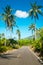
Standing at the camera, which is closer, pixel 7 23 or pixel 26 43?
pixel 7 23

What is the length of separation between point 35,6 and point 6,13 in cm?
947

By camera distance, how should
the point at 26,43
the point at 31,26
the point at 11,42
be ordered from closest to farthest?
the point at 11,42 → the point at 31,26 → the point at 26,43

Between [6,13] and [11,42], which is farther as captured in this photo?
[11,42]

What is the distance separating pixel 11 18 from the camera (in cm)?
6669

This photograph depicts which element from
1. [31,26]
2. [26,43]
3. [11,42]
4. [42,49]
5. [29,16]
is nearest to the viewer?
[42,49]

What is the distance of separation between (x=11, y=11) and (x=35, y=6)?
7.75m

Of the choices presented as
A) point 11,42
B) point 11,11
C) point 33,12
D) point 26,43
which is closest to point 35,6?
point 33,12

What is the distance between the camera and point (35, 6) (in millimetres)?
66188

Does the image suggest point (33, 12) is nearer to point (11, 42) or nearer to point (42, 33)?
point (11, 42)

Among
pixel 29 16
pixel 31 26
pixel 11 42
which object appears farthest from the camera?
pixel 31 26

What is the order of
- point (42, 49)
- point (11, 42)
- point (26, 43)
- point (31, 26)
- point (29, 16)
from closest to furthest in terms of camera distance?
point (42, 49) → point (29, 16) → point (11, 42) → point (31, 26) → point (26, 43)

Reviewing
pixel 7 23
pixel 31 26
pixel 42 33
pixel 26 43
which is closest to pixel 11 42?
pixel 7 23

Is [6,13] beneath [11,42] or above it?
above

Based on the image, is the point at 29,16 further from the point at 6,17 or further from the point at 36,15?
the point at 6,17
